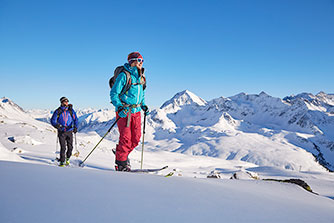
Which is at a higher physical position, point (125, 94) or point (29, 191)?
point (125, 94)

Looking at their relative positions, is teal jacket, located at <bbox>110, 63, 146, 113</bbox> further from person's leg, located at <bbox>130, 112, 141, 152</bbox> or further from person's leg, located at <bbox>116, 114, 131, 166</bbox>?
person's leg, located at <bbox>116, 114, 131, 166</bbox>

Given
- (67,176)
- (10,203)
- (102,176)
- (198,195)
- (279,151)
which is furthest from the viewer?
(279,151)

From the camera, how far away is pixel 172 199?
233 cm

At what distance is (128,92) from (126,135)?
1067mm

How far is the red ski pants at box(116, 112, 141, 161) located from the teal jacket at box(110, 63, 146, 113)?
28 cm

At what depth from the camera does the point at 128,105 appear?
17.0 feet

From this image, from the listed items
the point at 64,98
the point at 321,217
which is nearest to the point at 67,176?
the point at 321,217

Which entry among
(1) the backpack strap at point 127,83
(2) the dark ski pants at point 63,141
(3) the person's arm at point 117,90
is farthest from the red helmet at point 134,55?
(2) the dark ski pants at point 63,141

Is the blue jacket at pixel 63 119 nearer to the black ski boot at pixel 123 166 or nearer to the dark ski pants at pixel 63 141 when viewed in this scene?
the dark ski pants at pixel 63 141

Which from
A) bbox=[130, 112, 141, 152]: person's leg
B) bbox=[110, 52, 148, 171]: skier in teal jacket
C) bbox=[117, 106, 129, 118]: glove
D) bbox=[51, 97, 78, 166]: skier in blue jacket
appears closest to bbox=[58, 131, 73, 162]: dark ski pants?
bbox=[51, 97, 78, 166]: skier in blue jacket

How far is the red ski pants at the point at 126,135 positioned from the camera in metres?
5.18

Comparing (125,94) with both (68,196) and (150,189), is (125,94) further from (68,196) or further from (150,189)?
(68,196)

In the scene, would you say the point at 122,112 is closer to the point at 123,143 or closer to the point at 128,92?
the point at 128,92

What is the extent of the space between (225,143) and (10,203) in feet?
681
